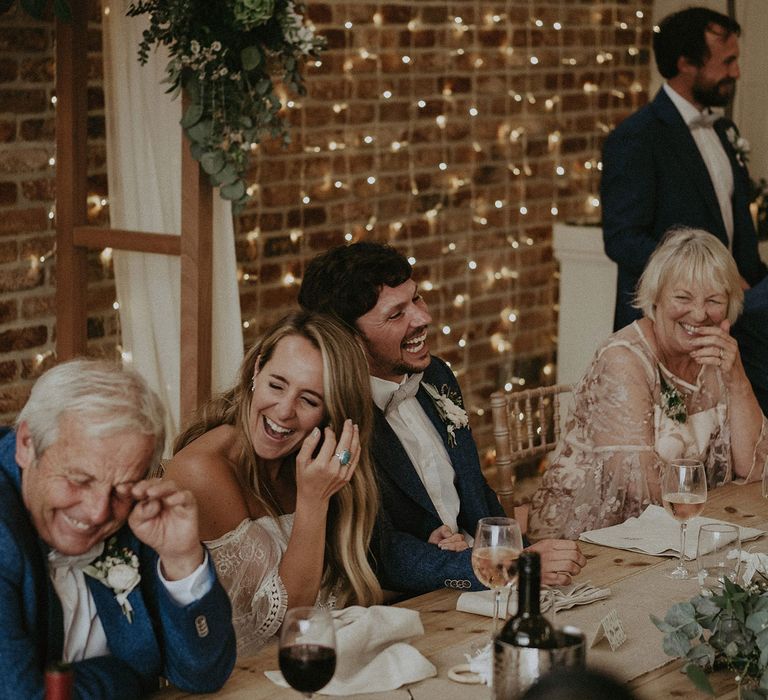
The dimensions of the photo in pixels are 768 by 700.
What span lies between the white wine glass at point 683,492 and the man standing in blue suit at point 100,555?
2.82 feet

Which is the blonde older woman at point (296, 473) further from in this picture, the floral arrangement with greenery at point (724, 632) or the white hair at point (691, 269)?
the white hair at point (691, 269)

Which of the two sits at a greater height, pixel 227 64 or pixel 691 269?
pixel 227 64

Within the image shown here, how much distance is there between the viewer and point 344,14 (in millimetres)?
4488

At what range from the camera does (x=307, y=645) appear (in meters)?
1.46

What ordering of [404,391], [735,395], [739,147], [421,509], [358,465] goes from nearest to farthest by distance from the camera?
[358,465]
[421,509]
[404,391]
[735,395]
[739,147]

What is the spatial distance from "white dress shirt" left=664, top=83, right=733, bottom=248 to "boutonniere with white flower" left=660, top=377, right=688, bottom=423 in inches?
56.3

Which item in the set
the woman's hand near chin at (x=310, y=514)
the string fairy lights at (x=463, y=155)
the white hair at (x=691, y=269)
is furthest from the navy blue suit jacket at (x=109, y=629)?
the string fairy lights at (x=463, y=155)

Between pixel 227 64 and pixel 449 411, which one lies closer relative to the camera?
pixel 449 411

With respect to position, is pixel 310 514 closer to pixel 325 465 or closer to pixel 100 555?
pixel 325 465

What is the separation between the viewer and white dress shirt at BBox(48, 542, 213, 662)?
169 centimetres

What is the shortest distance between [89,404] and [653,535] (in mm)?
1210

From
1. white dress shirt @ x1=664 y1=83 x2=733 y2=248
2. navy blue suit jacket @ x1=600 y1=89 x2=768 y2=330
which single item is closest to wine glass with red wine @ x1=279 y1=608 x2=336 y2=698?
navy blue suit jacket @ x1=600 y1=89 x2=768 y2=330

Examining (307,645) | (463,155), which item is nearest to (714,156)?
(463,155)

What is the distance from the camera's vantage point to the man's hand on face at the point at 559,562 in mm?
2066
